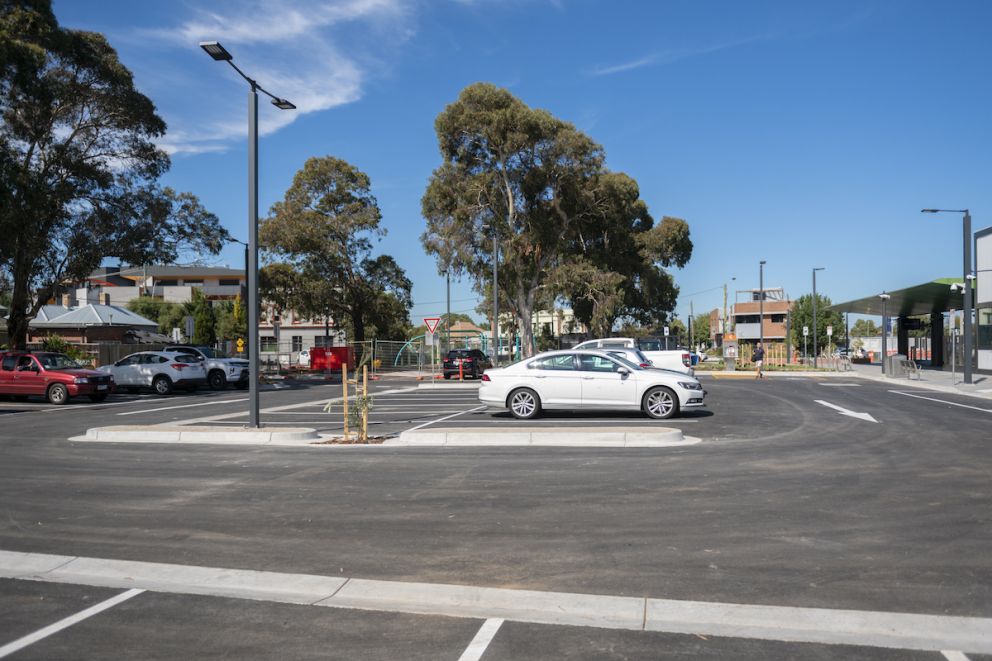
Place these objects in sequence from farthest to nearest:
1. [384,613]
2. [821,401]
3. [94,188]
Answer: [94,188] → [821,401] → [384,613]

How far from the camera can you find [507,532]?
23.1 ft

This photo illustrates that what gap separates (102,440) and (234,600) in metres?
10.4

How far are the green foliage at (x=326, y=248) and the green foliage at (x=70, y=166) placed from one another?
13633mm

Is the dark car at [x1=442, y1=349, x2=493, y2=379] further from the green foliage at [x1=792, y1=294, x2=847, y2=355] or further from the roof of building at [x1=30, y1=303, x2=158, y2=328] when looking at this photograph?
the green foliage at [x1=792, y1=294, x2=847, y2=355]

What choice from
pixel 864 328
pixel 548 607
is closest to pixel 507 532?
pixel 548 607

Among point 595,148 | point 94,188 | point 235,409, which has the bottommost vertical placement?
point 235,409

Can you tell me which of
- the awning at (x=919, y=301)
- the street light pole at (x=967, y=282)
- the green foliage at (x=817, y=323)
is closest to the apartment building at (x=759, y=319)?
the green foliage at (x=817, y=323)

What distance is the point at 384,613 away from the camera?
5.11 m

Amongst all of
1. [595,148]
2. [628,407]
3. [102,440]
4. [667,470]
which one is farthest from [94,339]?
[667,470]

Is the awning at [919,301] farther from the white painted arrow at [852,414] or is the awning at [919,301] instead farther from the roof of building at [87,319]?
the roof of building at [87,319]

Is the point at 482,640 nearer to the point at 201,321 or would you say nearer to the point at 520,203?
the point at 520,203

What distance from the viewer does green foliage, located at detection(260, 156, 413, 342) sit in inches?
1911

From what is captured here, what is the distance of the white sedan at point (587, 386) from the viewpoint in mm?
16109

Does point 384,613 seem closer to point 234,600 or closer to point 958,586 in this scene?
point 234,600
